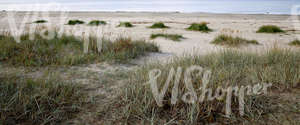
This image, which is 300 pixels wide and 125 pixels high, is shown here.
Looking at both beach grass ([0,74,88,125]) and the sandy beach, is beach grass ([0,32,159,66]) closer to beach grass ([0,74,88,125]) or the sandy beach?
the sandy beach

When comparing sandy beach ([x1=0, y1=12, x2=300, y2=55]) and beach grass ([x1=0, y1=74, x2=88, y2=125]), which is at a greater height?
sandy beach ([x1=0, y1=12, x2=300, y2=55])

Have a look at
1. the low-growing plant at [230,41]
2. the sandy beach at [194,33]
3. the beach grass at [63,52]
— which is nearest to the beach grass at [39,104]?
the beach grass at [63,52]

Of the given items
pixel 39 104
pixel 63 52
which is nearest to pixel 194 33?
pixel 63 52

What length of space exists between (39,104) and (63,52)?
293 cm

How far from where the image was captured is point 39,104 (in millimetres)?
2027

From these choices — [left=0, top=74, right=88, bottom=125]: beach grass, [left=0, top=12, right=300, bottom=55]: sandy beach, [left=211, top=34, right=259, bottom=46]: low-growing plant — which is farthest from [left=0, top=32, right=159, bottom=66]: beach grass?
[left=211, top=34, right=259, bottom=46]: low-growing plant

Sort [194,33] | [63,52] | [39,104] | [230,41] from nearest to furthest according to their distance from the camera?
[39,104]
[63,52]
[230,41]
[194,33]

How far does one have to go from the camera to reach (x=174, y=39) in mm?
8367

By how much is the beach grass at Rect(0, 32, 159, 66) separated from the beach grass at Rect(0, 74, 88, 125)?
1.60m

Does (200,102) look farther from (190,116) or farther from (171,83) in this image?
(171,83)

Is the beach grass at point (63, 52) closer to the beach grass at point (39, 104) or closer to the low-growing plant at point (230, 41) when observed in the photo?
the beach grass at point (39, 104)

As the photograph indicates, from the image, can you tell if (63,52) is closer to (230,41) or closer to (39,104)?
(39,104)

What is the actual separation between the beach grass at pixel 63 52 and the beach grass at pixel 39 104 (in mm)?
1595

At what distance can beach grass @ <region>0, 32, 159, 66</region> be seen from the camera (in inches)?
155
